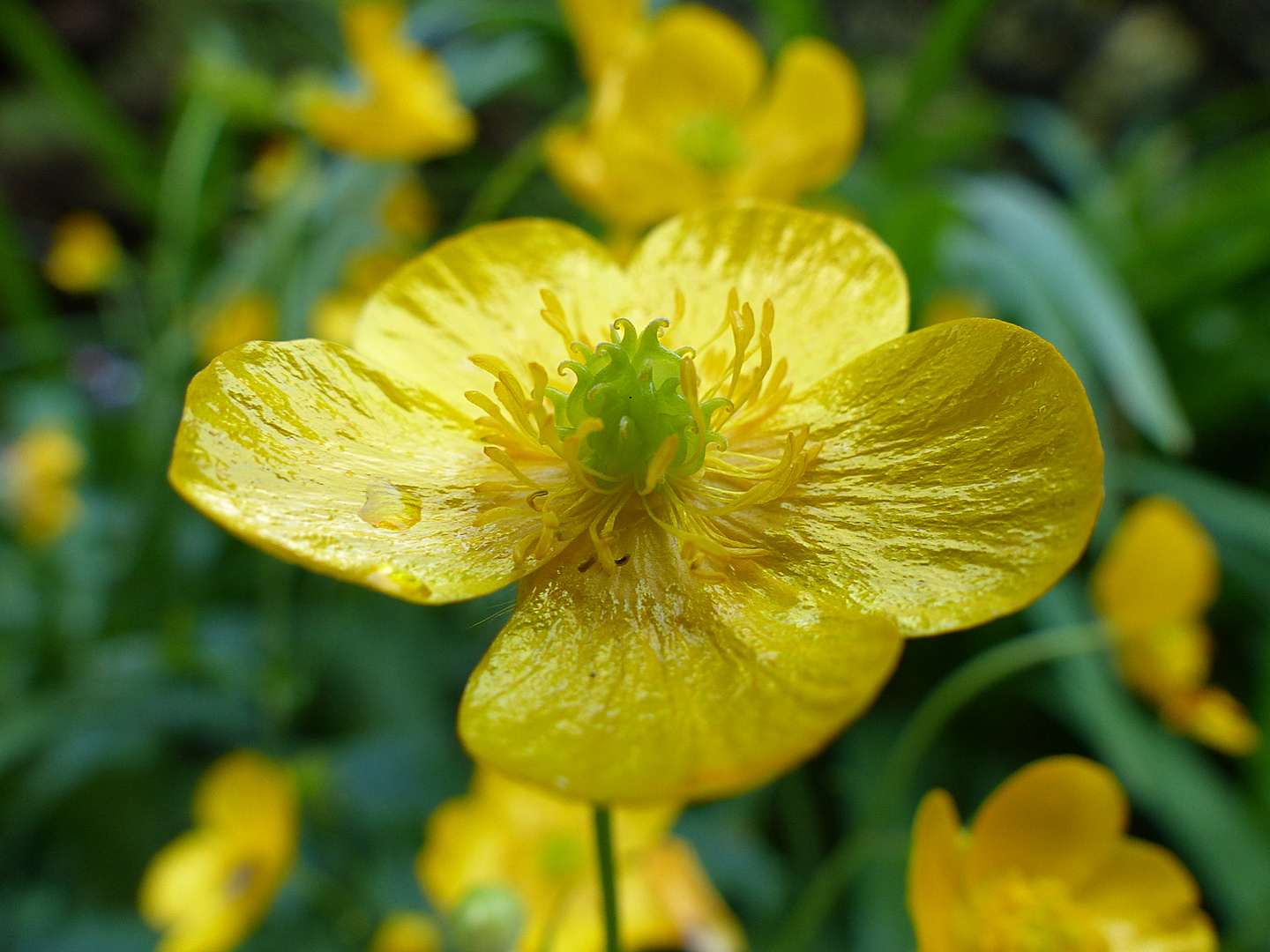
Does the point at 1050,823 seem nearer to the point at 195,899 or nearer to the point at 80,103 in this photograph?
the point at 195,899

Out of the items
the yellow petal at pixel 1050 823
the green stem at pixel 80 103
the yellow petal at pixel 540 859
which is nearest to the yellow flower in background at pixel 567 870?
the yellow petal at pixel 540 859

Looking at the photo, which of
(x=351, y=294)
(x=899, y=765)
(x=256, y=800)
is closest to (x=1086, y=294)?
(x=899, y=765)

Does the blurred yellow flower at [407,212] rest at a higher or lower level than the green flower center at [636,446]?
lower

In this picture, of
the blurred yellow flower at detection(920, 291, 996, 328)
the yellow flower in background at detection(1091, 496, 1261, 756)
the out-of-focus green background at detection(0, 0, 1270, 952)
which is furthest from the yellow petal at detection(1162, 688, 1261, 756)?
the blurred yellow flower at detection(920, 291, 996, 328)

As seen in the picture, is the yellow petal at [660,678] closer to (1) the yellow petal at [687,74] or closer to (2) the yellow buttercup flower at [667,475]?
(2) the yellow buttercup flower at [667,475]

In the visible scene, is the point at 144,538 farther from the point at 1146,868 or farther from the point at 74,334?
the point at 74,334
